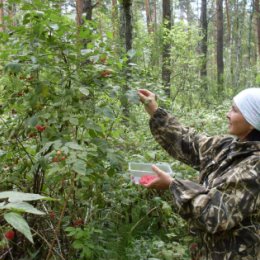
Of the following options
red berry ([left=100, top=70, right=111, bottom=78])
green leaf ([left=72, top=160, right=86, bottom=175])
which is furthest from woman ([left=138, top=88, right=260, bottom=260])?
red berry ([left=100, top=70, right=111, bottom=78])

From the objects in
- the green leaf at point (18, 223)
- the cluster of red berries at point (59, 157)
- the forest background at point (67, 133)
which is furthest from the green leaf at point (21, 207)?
the cluster of red berries at point (59, 157)

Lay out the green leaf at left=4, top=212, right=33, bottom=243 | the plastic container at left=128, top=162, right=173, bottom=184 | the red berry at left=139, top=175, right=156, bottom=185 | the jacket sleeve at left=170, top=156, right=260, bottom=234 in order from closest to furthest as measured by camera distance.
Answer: the green leaf at left=4, top=212, right=33, bottom=243
the jacket sleeve at left=170, top=156, right=260, bottom=234
the red berry at left=139, top=175, right=156, bottom=185
the plastic container at left=128, top=162, right=173, bottom=184

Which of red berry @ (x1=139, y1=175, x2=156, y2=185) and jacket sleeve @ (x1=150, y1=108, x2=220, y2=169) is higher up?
jacket sleeve @ (x1=150, y1=108, x2=220, y2=169)


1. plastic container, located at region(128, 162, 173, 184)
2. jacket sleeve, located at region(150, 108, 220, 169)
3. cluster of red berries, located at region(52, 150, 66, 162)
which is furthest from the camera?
jacket sleeve, located at region(150, 108, 220, 169)

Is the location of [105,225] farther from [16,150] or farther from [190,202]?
[190,202]

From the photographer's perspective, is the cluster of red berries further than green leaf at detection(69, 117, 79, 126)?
No

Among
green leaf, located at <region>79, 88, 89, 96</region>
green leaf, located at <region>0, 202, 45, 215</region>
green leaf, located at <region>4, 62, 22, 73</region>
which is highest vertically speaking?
green leaf, located at <region>4, 62, 22, 73</region>

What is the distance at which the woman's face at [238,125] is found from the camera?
2.16m

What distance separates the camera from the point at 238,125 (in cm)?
218

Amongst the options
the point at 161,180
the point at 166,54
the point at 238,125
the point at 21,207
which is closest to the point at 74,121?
the point at 161,180

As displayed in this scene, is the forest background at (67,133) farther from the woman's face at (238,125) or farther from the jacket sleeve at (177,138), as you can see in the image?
the woman's face at (238,125)

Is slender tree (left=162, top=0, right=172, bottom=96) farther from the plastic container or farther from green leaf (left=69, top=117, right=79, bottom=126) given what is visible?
green leaf (left=69, top=117, right=79, bottom=126)

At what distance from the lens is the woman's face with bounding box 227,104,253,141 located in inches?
84.9

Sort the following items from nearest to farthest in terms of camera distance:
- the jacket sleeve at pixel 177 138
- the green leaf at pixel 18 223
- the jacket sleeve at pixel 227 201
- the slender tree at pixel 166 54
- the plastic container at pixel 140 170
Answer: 1. the green leaf at pixel 18 223
2. the jacket sleeve at pixel 227 201
3. the plastic container at pixel 140 170
4. the jacket sleeve at pixel 177 138
5. the slender tree at pixel 166 54
